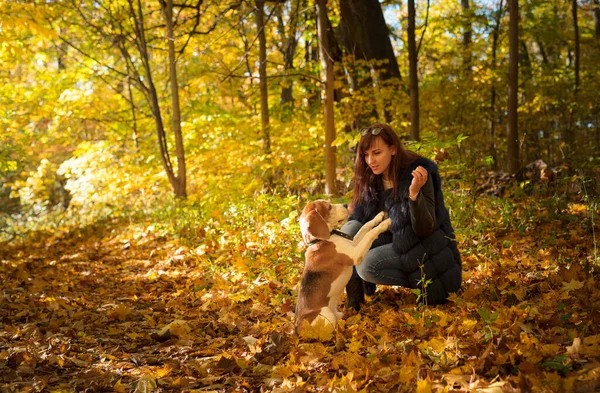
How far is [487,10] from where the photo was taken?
1557cm

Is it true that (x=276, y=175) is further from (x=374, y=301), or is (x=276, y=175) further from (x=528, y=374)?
(x=528, y=374)

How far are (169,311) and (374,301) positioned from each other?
2.02 m

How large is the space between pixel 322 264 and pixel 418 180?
0.90 meters

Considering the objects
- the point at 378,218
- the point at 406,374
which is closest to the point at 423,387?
the point at 406,374

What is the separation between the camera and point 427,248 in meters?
4.05

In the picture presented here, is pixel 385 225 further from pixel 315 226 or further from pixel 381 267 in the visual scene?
pixel 315 226

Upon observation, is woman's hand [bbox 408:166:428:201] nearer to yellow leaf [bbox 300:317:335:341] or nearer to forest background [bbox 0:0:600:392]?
forest background [bbox 0:0:600:392]

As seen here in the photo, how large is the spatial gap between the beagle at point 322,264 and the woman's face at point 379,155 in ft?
1.86

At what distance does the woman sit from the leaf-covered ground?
23cm

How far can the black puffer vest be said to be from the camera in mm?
4051

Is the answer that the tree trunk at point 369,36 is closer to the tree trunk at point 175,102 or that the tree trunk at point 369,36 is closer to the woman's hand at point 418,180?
the tree trunk at point 175,102

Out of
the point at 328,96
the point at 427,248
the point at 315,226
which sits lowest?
the point at 427,248

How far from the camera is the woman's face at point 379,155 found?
164 inches

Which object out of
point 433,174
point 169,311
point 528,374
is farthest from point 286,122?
point 528,374
